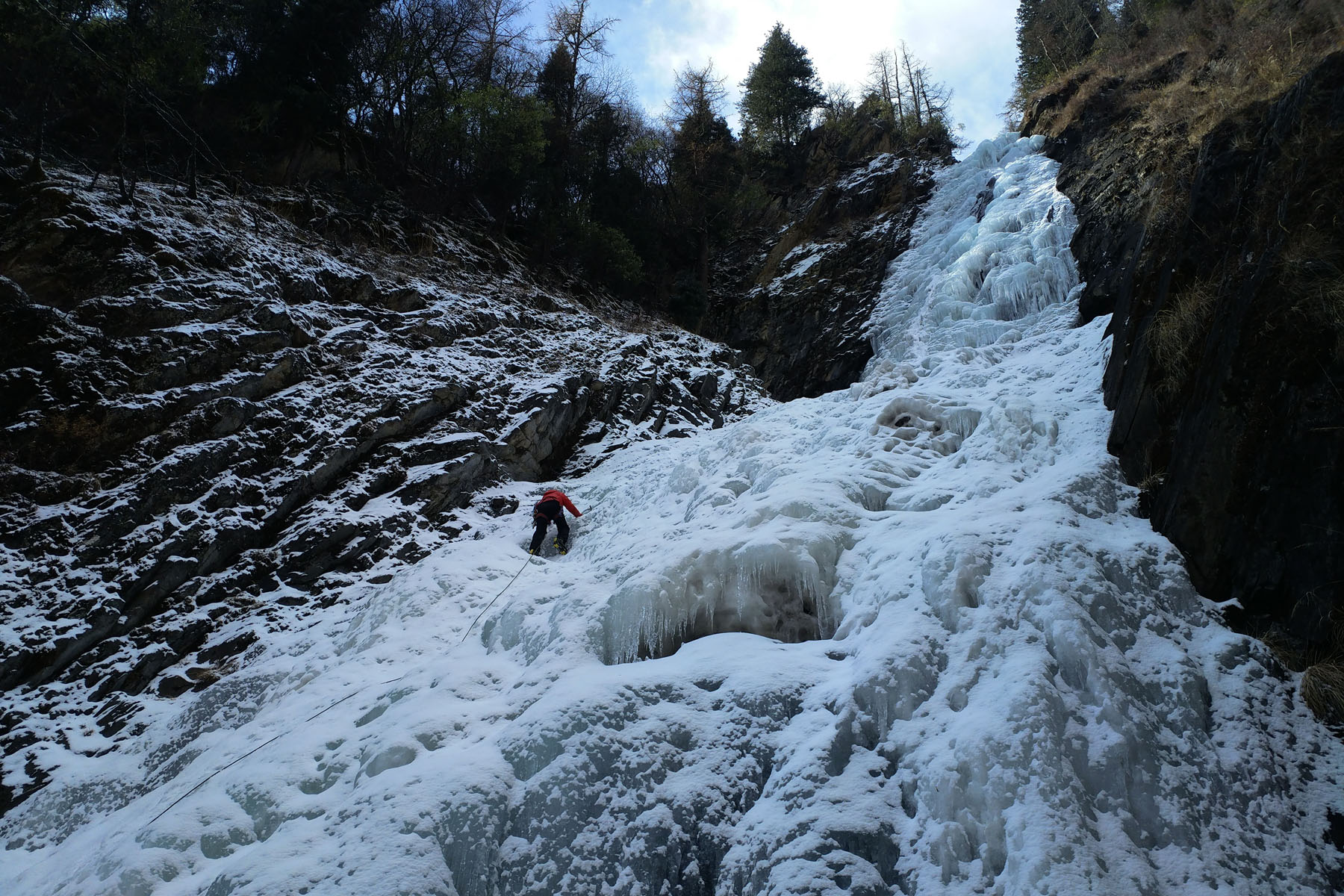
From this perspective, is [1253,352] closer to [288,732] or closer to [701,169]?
[288,732]

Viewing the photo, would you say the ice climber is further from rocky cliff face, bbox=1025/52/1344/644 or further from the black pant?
rocky cliff face, bbox=1025/52/1344/644

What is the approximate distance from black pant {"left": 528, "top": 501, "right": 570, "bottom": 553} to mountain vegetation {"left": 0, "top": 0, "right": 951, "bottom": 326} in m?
8.59

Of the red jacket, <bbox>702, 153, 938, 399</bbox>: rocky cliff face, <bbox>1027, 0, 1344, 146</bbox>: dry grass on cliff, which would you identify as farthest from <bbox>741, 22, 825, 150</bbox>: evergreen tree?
the red jacket

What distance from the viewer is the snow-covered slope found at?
343cm

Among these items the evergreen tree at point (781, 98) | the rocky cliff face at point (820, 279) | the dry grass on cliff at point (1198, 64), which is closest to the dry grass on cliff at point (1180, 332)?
the dry grass on cliff at point (1198, 64)

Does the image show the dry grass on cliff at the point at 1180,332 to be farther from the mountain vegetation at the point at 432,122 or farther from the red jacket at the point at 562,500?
the mountain vegetation at the point at 432,122

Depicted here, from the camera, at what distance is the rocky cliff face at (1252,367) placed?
3992 millimetres

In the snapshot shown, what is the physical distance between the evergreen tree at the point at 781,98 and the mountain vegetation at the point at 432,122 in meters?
0.07

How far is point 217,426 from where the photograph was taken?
905 cm

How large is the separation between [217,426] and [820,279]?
16.1m

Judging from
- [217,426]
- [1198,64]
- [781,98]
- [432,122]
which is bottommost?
[217,426]

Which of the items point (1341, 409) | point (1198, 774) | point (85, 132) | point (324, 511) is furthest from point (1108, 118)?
point (85, 132)

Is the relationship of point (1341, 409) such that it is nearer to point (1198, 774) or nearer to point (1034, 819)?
point (1198, 774)

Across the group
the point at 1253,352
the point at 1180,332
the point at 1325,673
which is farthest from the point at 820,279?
the point at 1325,673
